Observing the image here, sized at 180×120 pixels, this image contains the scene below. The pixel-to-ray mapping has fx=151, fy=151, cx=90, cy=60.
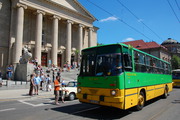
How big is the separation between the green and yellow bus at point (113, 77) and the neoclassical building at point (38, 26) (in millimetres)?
20142

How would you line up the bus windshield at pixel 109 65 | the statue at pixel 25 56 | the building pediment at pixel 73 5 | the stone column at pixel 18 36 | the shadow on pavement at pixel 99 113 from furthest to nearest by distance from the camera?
1. the building pediment at pixel 73 5
2. the stone column at pixel 18 36
3. the statue at pixel 25 56
4. the shadow on pavement at pixel 99 113
5. the bus windshield at pixel 109 65

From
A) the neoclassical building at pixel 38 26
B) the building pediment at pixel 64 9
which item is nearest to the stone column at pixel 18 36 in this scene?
the neoclassical building at pixel 38 26

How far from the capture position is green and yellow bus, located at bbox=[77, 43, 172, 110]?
6.18m

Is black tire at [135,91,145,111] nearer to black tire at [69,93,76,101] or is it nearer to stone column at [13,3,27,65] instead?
black tire at [69,93,76,101]

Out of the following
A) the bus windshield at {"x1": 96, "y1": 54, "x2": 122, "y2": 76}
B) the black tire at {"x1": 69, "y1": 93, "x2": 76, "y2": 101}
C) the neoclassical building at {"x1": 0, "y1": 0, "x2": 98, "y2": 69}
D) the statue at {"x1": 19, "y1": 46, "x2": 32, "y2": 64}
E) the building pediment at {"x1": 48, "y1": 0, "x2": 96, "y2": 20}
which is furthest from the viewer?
the building pediment at {"x1": 48, "y1": 0, "x2": 96, "y2": 20}

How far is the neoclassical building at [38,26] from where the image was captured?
26406 millimetres

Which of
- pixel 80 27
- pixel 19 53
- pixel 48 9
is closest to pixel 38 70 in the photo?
pixel 19 53

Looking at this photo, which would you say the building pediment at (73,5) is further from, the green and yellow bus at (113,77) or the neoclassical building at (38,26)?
the green and yellow bus at (113,77)

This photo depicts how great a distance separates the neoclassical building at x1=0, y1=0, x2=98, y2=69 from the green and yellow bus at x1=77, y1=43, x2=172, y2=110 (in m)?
20.1

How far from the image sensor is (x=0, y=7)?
2736 centimetres

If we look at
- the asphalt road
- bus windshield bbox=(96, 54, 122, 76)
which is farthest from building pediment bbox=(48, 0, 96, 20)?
bus windshield bbox=(96, 54, 122, 76)

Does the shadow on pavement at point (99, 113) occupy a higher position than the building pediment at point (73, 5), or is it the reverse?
the building pediment at point (73, 5)

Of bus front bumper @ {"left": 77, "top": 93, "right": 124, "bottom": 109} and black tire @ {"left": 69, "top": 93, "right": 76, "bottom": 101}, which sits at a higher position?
bus front bumper @ {"left": 77, "top": 93, "right": 124, "bottom": 109}

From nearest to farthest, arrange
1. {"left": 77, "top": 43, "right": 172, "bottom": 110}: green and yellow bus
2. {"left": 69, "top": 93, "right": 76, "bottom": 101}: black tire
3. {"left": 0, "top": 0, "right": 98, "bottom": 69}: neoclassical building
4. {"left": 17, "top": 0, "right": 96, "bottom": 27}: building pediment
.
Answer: {"left": 77, "top": 43, "right": 172, "bottom": 110}: green and yellow bus
{"left": 69, "top": 93, "right": 76, "bottom": 101}: black tire
{"left": 0, "top": 0, "right": 98, "bottom": 69}: neoclassical building
{"left": 17, "top": 0, "right": 96, "bottom": 27}: building pediment
